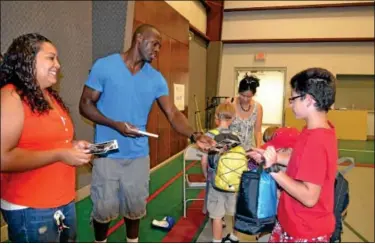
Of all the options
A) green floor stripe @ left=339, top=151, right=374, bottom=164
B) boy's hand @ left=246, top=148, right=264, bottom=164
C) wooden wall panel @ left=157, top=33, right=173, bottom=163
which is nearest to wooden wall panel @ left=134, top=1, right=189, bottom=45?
wooden wall panel @ left=157, top=33, right=173, bottom=163

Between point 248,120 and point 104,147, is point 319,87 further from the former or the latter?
point 248,120

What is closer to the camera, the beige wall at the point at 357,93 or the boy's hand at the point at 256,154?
the boy's hand at the point at 256,154

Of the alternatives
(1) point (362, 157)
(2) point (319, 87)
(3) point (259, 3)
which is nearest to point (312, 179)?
(2) point (319, 87)

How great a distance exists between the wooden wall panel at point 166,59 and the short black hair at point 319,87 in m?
2.93

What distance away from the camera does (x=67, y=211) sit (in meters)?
1.21

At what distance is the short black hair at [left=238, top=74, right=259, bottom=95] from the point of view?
1894mm

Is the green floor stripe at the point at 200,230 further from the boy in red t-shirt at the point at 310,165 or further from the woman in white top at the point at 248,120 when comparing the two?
the boy in red t-shirt at the point at 310,165

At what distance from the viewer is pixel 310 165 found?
3.46ft

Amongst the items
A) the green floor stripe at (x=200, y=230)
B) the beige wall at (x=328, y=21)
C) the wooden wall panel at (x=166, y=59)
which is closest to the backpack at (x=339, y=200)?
the green floor stripe at (x=200, y=230)

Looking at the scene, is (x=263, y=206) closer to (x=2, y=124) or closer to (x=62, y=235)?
(x=62, y=235)

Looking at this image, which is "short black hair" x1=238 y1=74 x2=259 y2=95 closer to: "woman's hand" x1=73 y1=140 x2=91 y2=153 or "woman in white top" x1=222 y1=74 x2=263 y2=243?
"woman in white top" x1=222 y1=74 x2=263 y2=243

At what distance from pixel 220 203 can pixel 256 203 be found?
3.81 ft

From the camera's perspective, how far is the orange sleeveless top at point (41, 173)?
102cm

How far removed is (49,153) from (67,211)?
1.05ft
